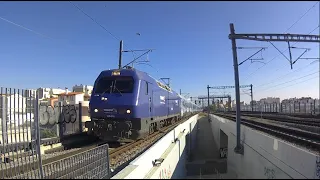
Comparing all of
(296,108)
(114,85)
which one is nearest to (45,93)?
(114,85)

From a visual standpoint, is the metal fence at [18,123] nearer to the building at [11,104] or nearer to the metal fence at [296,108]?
the building at [11,104]

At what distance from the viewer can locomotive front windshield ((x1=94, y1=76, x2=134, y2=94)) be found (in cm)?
1590

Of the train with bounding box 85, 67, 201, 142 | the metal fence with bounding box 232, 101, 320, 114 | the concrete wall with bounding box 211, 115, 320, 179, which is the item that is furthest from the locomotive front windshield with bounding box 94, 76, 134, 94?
the metal fence with bounding box 232, 101, 320, 114

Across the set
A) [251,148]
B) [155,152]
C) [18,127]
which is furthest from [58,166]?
[251,148]

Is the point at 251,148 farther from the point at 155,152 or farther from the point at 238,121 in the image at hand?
the point at 155,152

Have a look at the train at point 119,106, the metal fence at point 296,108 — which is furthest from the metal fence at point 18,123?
the metal fence at point 296,108

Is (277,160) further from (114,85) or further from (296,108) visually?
(296,108)

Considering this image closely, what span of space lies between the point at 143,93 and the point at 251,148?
5.89m

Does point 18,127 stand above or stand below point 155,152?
above

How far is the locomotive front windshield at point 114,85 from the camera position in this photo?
1590 cm

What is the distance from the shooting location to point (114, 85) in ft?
53.1

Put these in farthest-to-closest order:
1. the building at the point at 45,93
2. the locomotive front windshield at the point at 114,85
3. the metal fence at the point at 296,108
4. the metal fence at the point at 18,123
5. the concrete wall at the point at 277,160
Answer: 1. the metal fence at the point at 296,108
2. the locomotive front windshield at the point at 114,85
3. the building at the point at 45,93
4. the metal fence at the point at 18,123
5. the concrete wall at the point at 277,160

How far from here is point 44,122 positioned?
17.5 m

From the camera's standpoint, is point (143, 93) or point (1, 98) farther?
point (143, 93)
